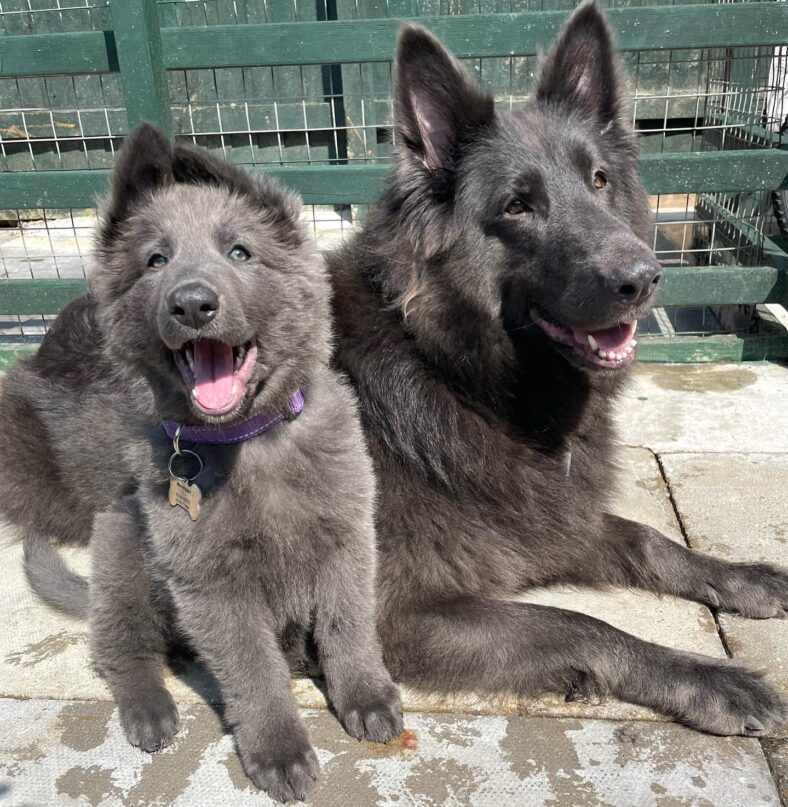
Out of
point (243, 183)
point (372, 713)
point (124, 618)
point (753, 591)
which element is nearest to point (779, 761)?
point (753, 591)

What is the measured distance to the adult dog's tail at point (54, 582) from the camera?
2.63 meters

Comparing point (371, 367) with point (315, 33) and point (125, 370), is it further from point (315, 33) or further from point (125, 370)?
point (315, 33)

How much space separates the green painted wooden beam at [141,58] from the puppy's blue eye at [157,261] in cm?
232

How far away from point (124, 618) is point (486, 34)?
336 centimetres

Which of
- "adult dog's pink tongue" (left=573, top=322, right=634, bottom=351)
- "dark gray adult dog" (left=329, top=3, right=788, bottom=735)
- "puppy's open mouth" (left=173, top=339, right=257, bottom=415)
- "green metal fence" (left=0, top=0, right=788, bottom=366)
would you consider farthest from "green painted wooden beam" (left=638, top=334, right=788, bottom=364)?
"puppy's open mouth" (left=173, top=339, right=257, bottom=415)

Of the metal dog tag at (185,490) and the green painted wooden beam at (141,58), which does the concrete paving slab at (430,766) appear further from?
the green painted wooden beam at (141,58)

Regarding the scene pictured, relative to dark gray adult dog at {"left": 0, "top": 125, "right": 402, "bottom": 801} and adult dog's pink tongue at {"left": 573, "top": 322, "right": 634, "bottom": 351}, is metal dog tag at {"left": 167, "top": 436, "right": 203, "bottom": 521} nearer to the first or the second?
dark gray adult dog at {"left": 0, "top": 125, "right": 402, "bottom": 801}

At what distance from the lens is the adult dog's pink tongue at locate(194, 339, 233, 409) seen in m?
1.85

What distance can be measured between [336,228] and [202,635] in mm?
4838

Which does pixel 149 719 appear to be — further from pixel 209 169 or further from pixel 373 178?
pixel 373 178

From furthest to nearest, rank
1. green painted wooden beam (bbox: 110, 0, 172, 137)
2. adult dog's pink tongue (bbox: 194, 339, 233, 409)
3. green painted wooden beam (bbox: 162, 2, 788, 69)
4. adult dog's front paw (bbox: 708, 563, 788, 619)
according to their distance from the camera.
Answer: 1. green painted wooden beam (bbox: 162, 2, 788, 69)
2. green painted wooden beam (bbox: 110, 0, 172, 137)
3. adult dog's front paw (bbox: 708, 563, 788, 619)
4. adult dog's pink tongue (bbox: 194, 339, 233, 409)

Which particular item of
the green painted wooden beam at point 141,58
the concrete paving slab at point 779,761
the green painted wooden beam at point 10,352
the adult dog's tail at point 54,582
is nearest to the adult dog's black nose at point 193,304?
the adult dog's tail at point 54,582

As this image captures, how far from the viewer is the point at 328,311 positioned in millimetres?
2201

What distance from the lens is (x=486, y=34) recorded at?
13.2ft
